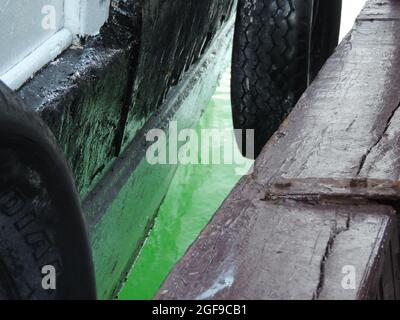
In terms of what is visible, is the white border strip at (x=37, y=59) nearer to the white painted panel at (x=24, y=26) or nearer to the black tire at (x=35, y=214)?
the white painted panel at (x=24, y=26)

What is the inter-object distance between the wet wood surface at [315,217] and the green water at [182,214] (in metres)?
1.56

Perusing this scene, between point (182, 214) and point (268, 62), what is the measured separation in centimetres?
112

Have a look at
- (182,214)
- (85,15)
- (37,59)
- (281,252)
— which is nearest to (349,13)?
(182,214)

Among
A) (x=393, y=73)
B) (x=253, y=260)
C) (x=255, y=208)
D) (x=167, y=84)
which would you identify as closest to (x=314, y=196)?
(x=255, y=208)

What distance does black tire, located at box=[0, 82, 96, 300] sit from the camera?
119cm

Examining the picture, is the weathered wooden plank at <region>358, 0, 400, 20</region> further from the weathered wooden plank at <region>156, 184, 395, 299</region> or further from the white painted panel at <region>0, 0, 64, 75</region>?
the weathered wooden plank at <region>156, 184, 395, 299</region>

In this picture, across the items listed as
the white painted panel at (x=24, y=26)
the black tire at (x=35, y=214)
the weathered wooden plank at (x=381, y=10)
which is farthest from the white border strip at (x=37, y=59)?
the weathered wooden plank at (x=381, y=10)

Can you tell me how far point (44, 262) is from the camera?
54.2 inches

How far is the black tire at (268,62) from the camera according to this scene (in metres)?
2.69

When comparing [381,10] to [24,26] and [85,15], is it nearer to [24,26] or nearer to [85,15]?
[85,15]

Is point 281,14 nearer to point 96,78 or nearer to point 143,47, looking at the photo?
point 143,47

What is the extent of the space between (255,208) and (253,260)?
161mm

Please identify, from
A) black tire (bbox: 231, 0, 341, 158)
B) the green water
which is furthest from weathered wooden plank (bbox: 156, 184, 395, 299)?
the green water

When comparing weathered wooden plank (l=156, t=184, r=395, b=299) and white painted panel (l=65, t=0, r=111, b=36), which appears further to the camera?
white painted panel (l=65, t=0, r=111, b=36)
